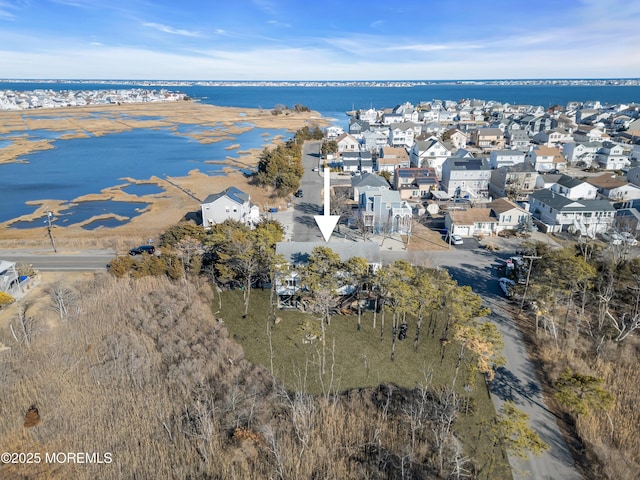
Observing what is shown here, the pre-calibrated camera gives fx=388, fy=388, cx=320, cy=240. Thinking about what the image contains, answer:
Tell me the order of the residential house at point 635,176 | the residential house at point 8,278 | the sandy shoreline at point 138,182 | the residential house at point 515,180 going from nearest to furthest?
1. the residential house at point 8,278
2. the sandy shoreline at point 138,182
3. the residential house at point 635,176
4. the residential house at point 515,180

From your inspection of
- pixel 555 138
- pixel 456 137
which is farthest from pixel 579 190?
pixel 555 138

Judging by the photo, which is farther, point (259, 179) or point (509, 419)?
point (259, 179)

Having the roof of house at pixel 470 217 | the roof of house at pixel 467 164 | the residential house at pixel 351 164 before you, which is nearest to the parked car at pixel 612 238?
the roof of house at pixel 470 217

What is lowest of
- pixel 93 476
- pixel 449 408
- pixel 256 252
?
pixel 93 476

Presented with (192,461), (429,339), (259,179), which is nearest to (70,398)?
(192,461)

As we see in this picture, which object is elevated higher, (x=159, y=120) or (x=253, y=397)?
(x=159, y=120)

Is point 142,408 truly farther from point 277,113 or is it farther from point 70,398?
point 277,113

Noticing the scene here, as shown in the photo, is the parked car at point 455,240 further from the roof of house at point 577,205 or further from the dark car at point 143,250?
the dark car at point 143,250

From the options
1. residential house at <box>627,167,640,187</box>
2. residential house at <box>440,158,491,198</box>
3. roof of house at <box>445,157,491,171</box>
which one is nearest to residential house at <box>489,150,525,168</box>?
roof of house at <box>445,157,491,171</box>
